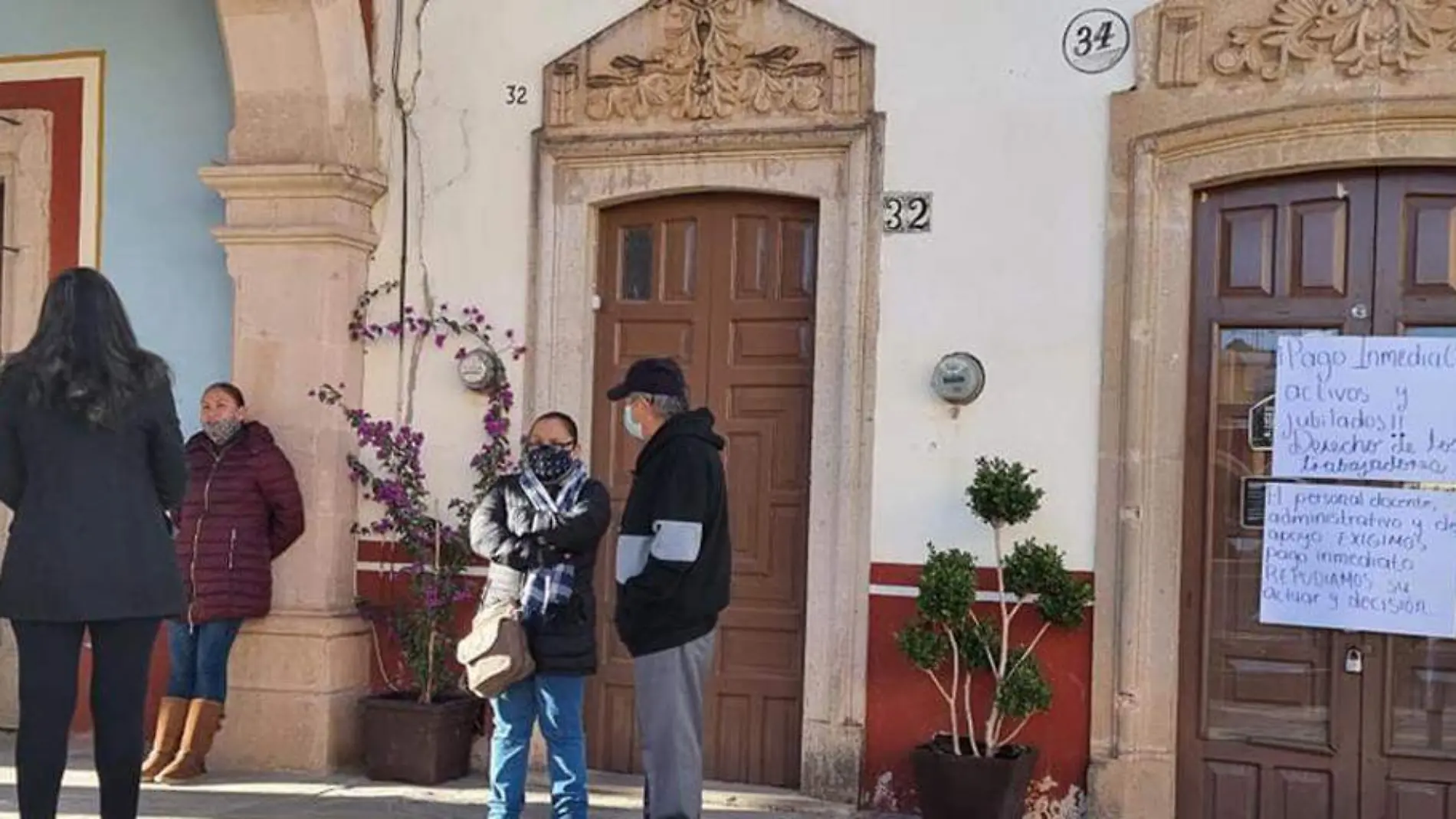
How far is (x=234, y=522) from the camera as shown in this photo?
22.4 feet

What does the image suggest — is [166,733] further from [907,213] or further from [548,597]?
[907,213]

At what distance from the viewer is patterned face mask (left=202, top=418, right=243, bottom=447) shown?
22.4ft

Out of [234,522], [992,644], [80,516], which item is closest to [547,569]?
[80,516]

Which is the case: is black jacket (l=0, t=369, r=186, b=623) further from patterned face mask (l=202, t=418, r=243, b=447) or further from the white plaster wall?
the white plaster wall

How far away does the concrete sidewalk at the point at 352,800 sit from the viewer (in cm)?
625

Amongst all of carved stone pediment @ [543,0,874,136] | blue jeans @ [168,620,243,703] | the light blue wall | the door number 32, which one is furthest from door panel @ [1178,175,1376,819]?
the light blue wall

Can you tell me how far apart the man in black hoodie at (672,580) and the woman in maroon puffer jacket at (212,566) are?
244 cm

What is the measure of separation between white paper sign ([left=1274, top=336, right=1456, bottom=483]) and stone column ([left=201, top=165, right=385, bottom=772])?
4.17m

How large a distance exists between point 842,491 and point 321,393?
247 cm

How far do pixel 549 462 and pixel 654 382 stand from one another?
533 millimetres

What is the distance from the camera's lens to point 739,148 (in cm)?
677

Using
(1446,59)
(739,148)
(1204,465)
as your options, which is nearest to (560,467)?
(739,148)

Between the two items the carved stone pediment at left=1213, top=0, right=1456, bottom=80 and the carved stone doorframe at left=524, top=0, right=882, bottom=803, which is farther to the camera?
the carved stone doorframe at left=524, top=0, right=882, bottom=803

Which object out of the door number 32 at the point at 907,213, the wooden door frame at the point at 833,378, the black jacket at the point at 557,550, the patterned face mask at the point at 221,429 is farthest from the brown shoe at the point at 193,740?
the door number 32 at the point at 907,213
